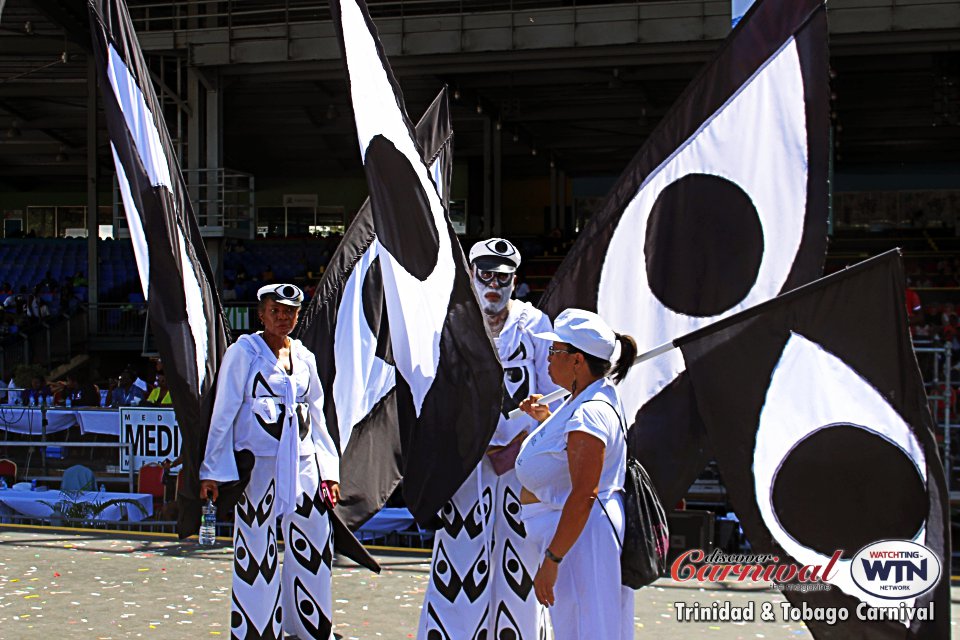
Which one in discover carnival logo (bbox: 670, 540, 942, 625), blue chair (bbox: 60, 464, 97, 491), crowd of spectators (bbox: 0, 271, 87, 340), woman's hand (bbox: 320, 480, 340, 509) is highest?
crowd of spectators (bbox: 0, 271, 87, 340)

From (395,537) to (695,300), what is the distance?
5307 millimetres

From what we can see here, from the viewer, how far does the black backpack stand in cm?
371

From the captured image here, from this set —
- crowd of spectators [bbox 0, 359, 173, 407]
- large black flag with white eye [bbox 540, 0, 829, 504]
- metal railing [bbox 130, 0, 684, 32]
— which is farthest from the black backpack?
metal railing [bbox 130, 0, 684, 32]

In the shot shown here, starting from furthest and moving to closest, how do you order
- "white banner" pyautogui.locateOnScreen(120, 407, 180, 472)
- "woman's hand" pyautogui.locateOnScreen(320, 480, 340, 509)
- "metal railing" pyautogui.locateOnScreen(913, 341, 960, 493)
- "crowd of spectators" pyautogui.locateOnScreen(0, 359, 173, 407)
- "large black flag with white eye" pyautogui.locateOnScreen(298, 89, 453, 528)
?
"crowd of spectators" pyautogui.locateOnScreen(0, 359, 173, 407) → "white banner" pyautogui.locateOnScreen(120, 407, 180, 472) → "metal railing" pyautogui.locateOnScreen(913, 341, 960, 493) → "large black flag with white eye" pyautogui.locateOnScreen(298, 89, 453, 528) → "woman's hand" pyautogui.locateOnScreen(320, 480, 340, 509)

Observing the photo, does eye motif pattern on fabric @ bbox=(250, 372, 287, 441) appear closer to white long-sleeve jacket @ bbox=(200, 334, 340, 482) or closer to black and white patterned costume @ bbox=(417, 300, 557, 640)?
white long-sleeve jacket @ bbox=(200, 334, 340, 482)

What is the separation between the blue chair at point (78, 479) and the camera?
428 inches

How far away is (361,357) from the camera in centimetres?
661

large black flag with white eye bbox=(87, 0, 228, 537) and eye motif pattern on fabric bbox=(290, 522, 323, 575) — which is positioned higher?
large black flag with white eye bbox=(87, 0, 228, 537)

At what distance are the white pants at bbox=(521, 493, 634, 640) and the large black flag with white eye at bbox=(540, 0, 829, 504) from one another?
0.93 m

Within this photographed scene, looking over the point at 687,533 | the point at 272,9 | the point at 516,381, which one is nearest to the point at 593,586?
the point at 516,381

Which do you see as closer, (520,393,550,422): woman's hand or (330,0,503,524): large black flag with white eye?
(520,393,550,422): woman's hand

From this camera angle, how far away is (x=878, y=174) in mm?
38281

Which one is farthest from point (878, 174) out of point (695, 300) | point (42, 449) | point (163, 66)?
point (695, 300)

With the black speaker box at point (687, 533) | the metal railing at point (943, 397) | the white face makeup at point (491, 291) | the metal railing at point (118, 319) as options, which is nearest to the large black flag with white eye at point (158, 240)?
the white face makeup at point (491, 291)
